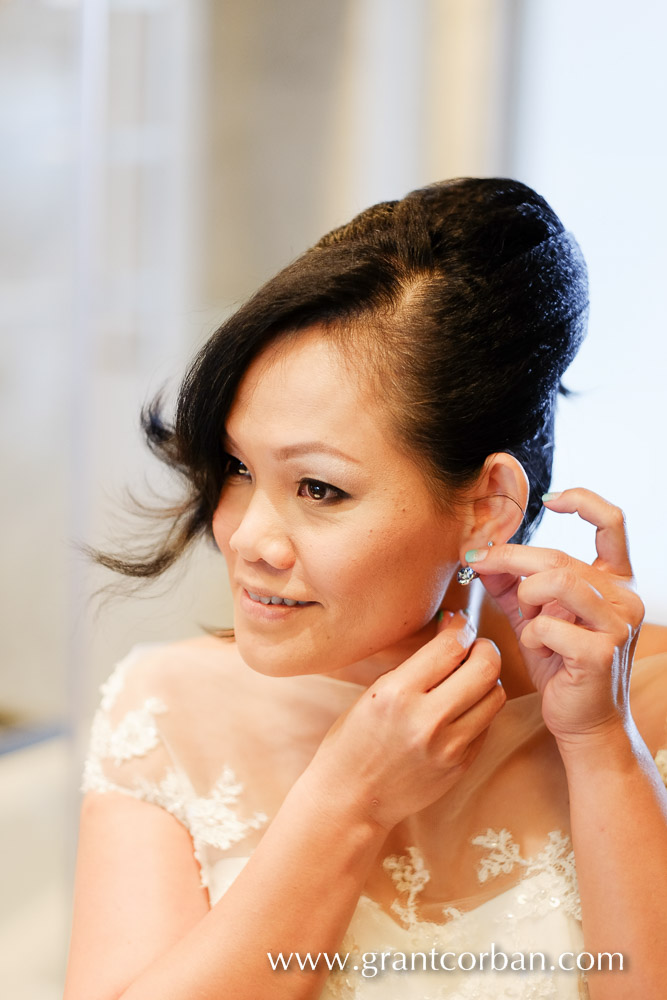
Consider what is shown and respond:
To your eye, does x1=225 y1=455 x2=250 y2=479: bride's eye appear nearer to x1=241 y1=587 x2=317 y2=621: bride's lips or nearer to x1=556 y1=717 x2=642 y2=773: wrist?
x1=241 y1=587 x2=317 y2=621: bride's lips

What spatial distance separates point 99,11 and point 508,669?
5.77ft

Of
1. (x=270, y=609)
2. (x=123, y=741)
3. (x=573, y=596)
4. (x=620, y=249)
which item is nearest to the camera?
(x=573, y=596)

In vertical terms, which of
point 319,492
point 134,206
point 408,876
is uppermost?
point 134,206

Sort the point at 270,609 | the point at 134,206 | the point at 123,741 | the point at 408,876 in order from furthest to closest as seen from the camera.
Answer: the point at 134,206
the point at 123,741
the point at 408,876
the point at 270,609

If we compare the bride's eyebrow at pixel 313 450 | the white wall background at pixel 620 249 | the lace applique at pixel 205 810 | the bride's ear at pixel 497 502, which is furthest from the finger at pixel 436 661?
the white wall background at pixel 620 249

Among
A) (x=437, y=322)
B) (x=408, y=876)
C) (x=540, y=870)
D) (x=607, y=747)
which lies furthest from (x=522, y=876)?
(x=437, y=322)

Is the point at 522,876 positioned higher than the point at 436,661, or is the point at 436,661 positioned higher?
the point at 436,661

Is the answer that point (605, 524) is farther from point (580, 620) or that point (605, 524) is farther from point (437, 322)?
point (437, 322)

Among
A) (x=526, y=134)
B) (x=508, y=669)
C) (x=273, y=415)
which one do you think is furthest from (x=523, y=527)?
(x=526, y=134)

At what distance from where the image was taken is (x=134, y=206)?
88.0 inches

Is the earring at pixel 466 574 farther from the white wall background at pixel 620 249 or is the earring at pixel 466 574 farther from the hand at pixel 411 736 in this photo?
the white wall background at pixel 620 249

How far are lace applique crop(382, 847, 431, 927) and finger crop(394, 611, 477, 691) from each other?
0.90 feet

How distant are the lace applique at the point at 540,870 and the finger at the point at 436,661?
0.26 m

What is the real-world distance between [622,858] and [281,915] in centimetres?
35
